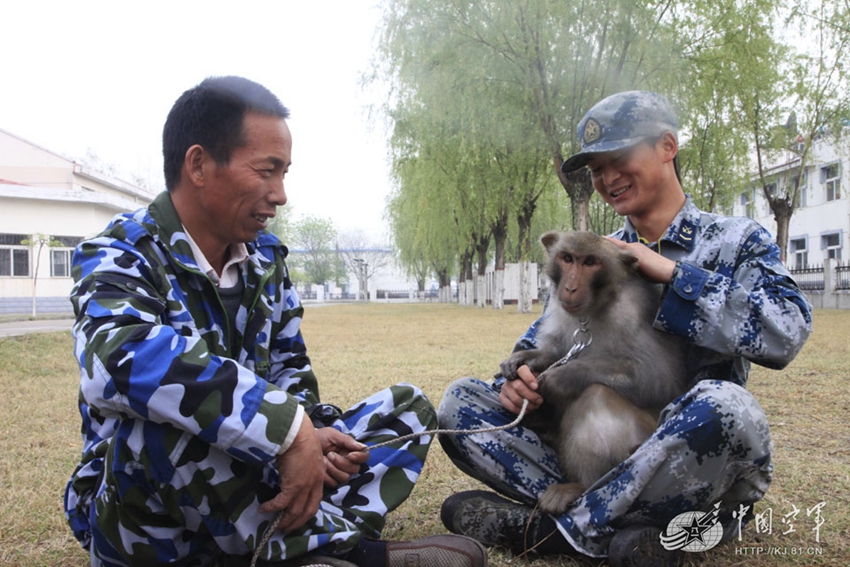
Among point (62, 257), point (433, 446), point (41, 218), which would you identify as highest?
point (41, 218)

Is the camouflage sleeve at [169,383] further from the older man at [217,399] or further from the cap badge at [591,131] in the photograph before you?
the cap badge at [591,131]

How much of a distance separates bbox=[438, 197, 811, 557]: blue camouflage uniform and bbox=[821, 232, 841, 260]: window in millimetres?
30724

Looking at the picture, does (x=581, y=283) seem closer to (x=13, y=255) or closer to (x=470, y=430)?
(x=470, y=430)

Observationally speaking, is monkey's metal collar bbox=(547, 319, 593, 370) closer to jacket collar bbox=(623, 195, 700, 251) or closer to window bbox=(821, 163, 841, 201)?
jacket collar bbox=(623, 195, 700, 251)

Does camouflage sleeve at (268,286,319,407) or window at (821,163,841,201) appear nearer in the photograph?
camouflage sleeve at (268,286,319,407)

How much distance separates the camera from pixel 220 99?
2.28m

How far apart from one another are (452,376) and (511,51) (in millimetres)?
10714

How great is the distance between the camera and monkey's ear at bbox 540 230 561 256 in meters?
3.14

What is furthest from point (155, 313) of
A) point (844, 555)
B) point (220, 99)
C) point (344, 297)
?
point (344, 297)

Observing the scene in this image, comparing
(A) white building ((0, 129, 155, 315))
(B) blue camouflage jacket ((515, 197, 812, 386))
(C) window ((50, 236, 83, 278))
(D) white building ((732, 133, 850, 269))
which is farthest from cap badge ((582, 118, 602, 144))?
(C) window ((50, 236, 83, 278))

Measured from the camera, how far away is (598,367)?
8.67 ft

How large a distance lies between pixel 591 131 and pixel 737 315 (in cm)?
90

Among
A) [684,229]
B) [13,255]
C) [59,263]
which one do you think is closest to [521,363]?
[684,229]

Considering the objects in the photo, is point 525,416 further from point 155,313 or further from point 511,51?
point 511,51
